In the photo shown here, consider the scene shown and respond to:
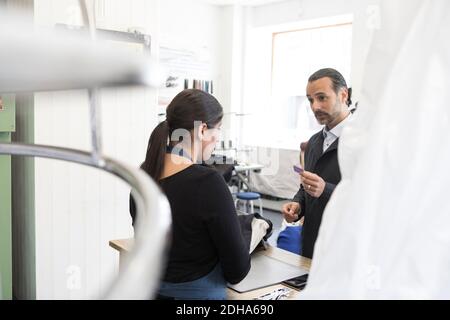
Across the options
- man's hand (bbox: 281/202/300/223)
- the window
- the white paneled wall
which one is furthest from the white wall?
man's hand (bbox: 281/202/300/223)

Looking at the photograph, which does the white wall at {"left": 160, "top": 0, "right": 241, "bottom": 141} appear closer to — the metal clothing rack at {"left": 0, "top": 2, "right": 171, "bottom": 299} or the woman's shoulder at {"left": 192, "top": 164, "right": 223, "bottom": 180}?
the woman's shoulder at {"left": 192, "top": 164, "right": 223, "bottom": 180}

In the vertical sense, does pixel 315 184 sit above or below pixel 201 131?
below

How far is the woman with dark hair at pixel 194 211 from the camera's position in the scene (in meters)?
1.40

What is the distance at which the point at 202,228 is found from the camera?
1.42 meters

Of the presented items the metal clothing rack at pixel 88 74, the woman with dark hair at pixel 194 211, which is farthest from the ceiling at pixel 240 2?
the metal clothing rack at pixel 88 74

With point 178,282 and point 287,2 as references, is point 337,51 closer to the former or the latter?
point 287,2

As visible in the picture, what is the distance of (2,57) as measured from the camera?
233 millimetres

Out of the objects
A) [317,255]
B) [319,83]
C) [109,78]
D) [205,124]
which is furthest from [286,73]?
[109,78]

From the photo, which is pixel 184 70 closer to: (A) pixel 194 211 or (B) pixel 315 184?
(B) pixel 315 184

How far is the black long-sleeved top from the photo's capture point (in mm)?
1392

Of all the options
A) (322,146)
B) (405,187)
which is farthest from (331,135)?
(405,187)

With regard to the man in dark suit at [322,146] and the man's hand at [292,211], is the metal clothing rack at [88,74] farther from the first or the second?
the man's hand at [292,211]

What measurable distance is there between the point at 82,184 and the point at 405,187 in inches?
97.6

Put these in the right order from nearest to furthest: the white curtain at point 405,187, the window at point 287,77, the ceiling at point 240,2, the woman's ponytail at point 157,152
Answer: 1. the white curtain at point 405,187
2. the woman's ponytail at point 157,152
3. the window at point 287,77
4. the ceiling at point 240,2
